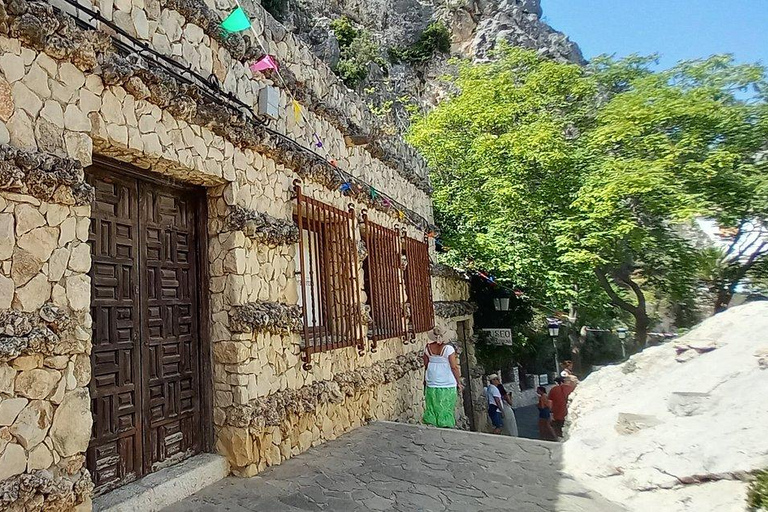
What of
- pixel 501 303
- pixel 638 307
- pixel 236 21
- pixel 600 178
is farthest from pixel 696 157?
pixel 236 21

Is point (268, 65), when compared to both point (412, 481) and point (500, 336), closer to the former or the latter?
point (412, 481)

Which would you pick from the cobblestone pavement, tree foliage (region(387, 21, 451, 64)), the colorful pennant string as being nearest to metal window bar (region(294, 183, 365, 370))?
the colorful pennant string

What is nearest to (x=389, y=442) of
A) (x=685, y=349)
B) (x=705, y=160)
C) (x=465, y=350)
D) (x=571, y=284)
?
(x=685, y=349)

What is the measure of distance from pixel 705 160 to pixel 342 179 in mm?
9950

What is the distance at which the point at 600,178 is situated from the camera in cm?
1072

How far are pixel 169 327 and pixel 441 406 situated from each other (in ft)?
12.5

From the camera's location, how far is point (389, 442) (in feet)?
15.8

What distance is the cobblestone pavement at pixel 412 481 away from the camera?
3.14 metres

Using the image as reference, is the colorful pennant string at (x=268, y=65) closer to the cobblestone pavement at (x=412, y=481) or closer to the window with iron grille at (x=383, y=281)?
the window with iron grille at (x=383, y=281)

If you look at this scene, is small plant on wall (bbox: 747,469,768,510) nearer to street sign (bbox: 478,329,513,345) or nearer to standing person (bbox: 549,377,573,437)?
standing person (bbox: 549,377,573,437)

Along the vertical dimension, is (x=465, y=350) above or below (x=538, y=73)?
below

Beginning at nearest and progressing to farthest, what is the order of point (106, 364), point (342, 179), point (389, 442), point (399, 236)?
point (106, 364) → point (389, 442) → point (342, 179) → point (399, 236)

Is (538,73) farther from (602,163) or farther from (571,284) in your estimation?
(571,284)

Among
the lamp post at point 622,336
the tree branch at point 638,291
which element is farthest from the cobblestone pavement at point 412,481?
the lamp post at point 622,336
